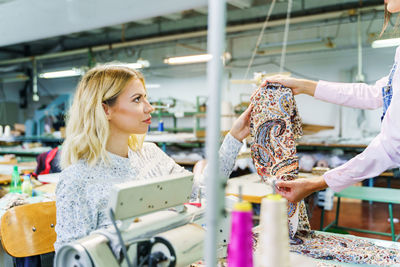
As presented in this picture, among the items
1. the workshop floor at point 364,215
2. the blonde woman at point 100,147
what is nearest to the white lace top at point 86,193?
the blonde woman at point 100,147

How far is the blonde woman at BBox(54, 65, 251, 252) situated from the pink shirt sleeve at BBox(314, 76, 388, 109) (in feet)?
1.52

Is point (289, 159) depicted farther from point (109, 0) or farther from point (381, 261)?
point (109, 0)

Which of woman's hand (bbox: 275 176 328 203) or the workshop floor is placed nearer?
woman's hand (bbox: 275 176 328 203)

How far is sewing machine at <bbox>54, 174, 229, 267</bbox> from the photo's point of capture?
0.86 metres

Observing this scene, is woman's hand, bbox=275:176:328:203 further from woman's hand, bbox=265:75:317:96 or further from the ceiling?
the ceiling

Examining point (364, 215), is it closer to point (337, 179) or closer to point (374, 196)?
point (374, 196)

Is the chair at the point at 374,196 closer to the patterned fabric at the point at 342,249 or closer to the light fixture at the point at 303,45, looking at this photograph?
the patterned fabric at the point at 342,249

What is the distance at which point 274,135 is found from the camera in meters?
1.58

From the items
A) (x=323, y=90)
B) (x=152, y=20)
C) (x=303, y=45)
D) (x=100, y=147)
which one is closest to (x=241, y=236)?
(x=100, y=147)

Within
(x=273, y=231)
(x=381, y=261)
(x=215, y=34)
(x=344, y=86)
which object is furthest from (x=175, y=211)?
(x=344, y=86)

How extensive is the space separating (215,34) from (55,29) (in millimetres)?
5459

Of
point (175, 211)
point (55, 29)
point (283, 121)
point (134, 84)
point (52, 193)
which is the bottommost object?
point (52, 193)

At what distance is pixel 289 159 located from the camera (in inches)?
61.2

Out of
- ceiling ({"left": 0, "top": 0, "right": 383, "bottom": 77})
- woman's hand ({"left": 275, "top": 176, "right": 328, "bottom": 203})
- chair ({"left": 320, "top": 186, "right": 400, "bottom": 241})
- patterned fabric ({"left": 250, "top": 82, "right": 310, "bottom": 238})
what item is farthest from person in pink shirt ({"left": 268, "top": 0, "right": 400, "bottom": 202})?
ceiling ({"left": 0, "top": 0, "right": 383, "bottom": 77})
